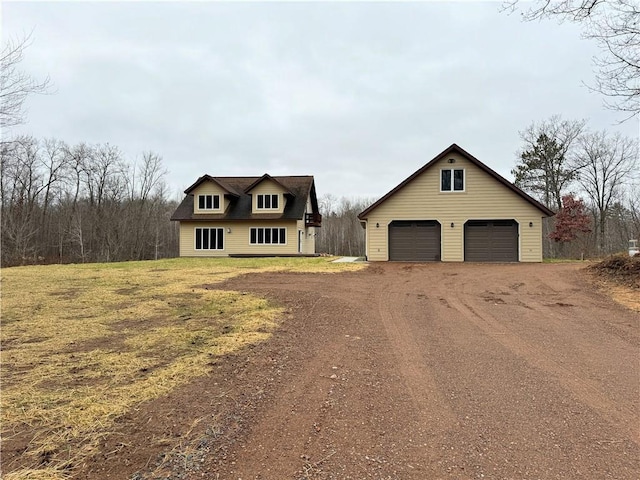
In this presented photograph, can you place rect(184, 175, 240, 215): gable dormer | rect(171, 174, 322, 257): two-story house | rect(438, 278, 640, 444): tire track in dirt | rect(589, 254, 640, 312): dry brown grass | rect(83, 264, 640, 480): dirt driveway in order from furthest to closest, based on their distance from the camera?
rect(184, 175, 240, 215): gable dormer → rect(171, 174, 322, 257): two-story house → rect(589, 254, 640, 312): dry brown grass → rect(438, 278, 640, 444): tire track in dirt → rect(83, 264, 640, 480): dirt driveway

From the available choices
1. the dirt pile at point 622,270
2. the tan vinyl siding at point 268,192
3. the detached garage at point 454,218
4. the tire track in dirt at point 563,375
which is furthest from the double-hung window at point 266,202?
the tire track in dirt at point 563,375

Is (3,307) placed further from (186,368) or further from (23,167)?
(23,167)

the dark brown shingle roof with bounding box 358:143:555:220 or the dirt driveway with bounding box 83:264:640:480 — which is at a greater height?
the dark brown shingle roof with bounding box 358:143:555:220

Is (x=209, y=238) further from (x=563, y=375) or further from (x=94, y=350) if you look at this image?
(x=563, y=375)

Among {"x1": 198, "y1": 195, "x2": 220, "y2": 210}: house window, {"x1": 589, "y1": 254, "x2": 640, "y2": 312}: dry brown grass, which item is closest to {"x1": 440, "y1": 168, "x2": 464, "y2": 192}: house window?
{"x1": 589, "y1": 254, "x2": 640, "y2": 312}: dry brown grass

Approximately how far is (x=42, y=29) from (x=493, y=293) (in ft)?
42.9

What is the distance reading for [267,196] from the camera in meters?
27.2

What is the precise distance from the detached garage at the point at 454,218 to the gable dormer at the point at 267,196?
859 cm

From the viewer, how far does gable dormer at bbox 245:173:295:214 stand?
2706cm

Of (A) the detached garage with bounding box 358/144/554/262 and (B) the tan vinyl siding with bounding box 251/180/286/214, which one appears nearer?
(A) the detached garage with bounding box 358/144/554/262

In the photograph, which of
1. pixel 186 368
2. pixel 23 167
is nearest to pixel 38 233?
pixel 23 167

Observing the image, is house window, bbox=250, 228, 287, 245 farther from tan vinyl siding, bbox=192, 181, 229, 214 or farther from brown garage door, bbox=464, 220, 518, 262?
brown garage door, bbox=464, 220, 518, 262

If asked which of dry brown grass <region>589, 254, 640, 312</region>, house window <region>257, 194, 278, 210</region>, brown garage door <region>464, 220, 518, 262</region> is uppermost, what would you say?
house window <region>257, 194, 278, 210</region>

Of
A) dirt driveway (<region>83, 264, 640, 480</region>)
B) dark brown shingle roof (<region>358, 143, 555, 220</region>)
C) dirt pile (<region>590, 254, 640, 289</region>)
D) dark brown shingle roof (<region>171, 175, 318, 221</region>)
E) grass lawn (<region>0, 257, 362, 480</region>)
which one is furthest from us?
dark brown shingle roof (<region>171, 175, 318, 221</region>)
